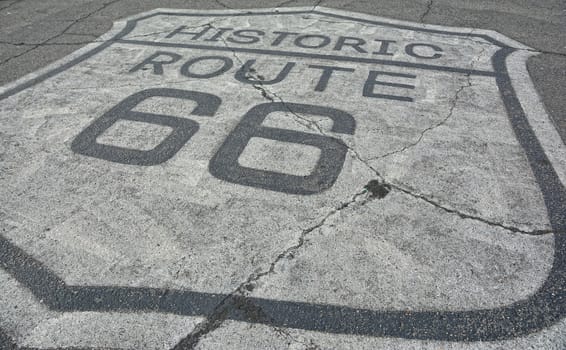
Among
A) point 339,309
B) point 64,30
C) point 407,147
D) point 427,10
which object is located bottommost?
point 339,309

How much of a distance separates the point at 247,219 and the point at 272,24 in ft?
13.2

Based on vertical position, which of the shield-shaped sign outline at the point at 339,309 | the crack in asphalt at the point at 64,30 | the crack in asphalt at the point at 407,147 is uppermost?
the crack in asphalt at the point at 64,30

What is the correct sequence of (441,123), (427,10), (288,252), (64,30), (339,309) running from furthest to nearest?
(427,10) < (64,30) < (441,123) < (288,252) < (339,309)

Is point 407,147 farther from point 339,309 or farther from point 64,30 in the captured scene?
point 64,30

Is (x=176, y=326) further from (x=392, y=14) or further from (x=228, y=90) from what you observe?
(x=392, y=14)

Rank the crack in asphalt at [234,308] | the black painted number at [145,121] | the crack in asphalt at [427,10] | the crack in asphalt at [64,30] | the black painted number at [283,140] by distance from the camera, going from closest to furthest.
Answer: the crack in asphalt at [234,308] → the black painted number at [283,140] → the black painted number at [145,121] → the crack in asphalt at [64,30] → the crack in asphalt at [427,10]

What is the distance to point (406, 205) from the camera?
2705 mm

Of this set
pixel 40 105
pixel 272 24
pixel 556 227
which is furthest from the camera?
pixel 272 24

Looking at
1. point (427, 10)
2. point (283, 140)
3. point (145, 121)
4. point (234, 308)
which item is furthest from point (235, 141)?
point (427, 10)

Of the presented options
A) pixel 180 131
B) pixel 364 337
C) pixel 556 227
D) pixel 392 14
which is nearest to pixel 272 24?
pixel 392 14

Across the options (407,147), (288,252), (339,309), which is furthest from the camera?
(407,147)

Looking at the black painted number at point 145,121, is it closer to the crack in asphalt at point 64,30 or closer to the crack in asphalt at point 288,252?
the crack in asphalt at point 288,252

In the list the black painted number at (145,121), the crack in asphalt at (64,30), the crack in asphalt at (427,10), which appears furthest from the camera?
the crack in asphalt at (427,10)

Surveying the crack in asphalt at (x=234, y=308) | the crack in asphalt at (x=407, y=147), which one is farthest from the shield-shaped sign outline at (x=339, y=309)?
the crack in asphalt at (x=407, y=147)
